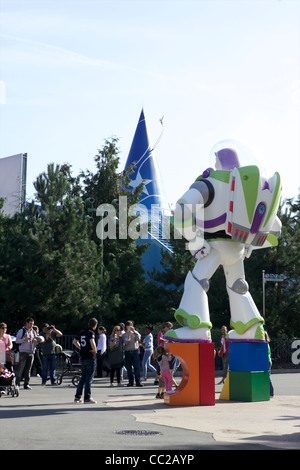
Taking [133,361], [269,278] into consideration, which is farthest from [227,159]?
[269,278]

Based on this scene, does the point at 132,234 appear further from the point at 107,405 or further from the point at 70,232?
the point at 107,405

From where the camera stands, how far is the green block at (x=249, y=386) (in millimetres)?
13633

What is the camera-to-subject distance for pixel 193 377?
12938 millimetres

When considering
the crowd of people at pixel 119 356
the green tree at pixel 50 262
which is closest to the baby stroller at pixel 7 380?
the crowd of people at pixel 119 356

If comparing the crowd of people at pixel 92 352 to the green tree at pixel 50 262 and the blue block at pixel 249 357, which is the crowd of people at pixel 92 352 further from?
the green tree at pixel 50 262

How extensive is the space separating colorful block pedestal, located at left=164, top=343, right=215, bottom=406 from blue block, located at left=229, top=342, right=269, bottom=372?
2.87ft

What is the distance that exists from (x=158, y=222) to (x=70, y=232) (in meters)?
13.4

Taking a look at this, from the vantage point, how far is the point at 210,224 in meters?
13.9

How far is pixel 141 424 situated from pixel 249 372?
14.1 feet

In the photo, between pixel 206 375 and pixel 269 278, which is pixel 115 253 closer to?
pixel 269 278

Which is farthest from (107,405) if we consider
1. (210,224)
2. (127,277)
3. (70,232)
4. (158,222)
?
(158,222)

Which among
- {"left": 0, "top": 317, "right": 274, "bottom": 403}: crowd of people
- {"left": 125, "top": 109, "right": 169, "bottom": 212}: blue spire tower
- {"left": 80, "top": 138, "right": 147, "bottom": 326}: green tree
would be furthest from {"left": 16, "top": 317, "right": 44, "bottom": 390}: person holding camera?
{"left": 125, "top": 109, "right": 169, "bottom": 212}: blue spire tower

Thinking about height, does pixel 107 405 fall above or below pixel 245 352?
below

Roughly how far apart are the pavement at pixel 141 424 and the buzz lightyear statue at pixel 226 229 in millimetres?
1662
